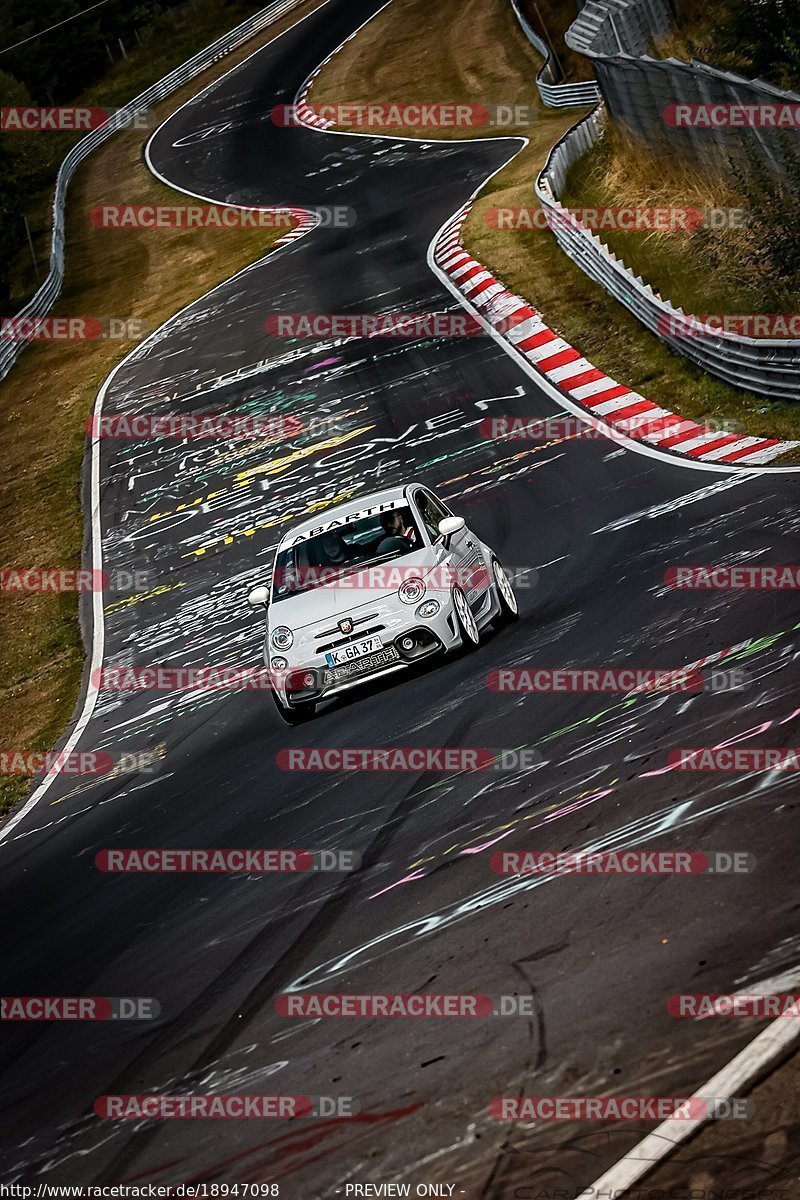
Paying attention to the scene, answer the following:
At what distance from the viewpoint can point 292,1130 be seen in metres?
A: 6.48

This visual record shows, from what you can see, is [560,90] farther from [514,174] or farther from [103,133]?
[103,133]

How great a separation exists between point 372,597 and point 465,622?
0.81 m

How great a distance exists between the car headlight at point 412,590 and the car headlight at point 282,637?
100 cm

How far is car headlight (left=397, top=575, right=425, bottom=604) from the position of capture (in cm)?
1226

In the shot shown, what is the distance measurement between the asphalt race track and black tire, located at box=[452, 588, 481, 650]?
6.8 inches

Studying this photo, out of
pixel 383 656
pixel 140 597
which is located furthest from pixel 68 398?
pixel 383 656

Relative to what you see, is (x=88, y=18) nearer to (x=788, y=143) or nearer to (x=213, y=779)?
(x=788, y=143)

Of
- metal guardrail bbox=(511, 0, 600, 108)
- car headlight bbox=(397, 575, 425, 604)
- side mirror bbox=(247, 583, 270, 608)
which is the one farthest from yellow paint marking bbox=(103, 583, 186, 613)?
metal guardrail bbox=(511, 0, 600, 108)

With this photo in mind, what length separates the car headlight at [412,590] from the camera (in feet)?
40.2

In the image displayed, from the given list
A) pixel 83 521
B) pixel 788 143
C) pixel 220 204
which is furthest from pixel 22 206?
pixel 788 143

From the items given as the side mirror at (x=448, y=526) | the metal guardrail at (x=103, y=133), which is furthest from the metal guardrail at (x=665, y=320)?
the metal guardrail at (x=103, y=133)

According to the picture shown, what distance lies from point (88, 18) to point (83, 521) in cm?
4676

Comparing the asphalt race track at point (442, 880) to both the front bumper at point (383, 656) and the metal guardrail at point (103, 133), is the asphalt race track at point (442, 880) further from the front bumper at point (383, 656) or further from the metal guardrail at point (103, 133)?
the metal guardrail at point (103, 133)

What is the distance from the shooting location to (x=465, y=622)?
492 inches
